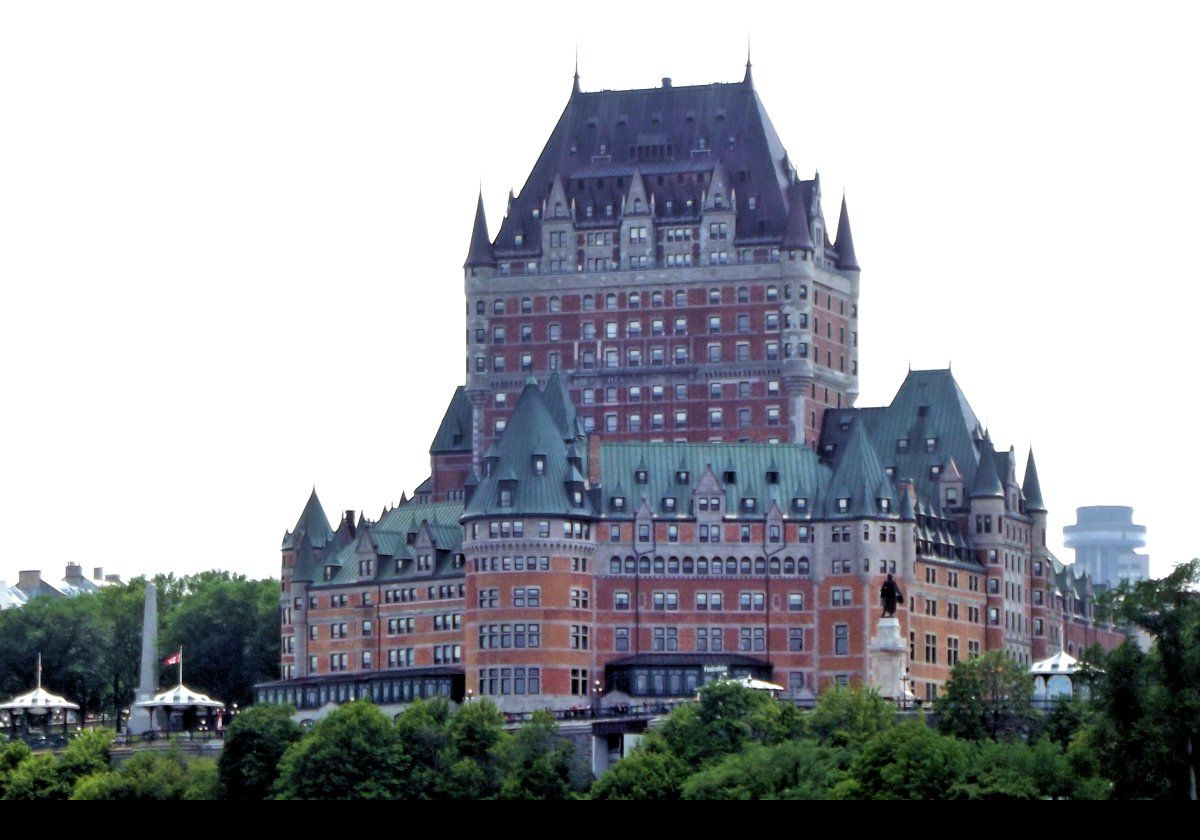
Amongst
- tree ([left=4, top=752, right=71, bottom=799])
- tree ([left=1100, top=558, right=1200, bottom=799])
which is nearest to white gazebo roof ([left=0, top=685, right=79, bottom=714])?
tree ([left=4, top=752, right=71, bottom=799])

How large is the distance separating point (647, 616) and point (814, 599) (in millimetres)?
10255

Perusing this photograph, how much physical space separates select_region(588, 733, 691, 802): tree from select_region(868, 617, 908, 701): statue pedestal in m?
25.2

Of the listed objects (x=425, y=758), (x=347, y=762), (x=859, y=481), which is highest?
(x=859, y=481)

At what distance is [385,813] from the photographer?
3184 centimetres

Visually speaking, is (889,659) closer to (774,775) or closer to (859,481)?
(859,481)

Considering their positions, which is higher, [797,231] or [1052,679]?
[797,231]

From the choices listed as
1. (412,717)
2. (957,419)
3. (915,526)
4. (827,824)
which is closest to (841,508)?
(915,526)

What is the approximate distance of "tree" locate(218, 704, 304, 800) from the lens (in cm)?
16800

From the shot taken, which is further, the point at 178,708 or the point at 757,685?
the point at 178,708

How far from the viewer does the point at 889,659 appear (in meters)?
176

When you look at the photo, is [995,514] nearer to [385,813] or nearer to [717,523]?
[717,523]

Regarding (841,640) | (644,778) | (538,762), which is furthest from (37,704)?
(644,778)

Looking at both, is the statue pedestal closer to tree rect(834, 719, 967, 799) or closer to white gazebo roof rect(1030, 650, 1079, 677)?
white gazebo roof rect(1030, 650, 1079, 677)

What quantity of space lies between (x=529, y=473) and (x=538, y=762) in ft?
89.8
